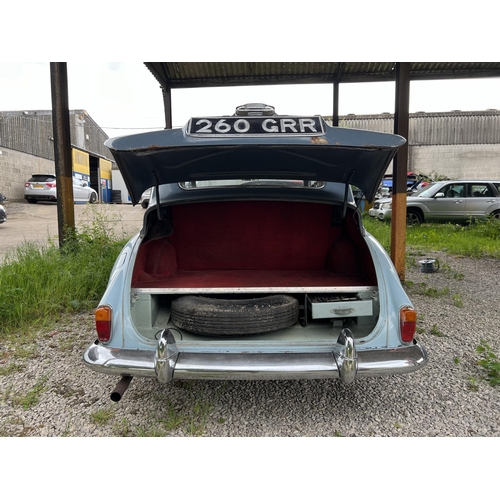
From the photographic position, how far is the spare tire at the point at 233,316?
220cm

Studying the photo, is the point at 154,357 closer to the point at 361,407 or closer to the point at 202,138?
the point at 202,138

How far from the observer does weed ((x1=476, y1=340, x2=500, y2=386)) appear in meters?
2.58

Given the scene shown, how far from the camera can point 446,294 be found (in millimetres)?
4613

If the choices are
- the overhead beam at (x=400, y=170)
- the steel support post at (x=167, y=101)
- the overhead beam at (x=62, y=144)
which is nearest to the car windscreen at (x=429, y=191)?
the overhead beam at (x=400, y=170)


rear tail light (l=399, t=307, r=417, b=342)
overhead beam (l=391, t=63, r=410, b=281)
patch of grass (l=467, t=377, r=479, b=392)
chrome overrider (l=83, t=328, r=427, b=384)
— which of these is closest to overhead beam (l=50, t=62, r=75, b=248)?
chrome overrider (l=83, t=328, r=427, b=384)

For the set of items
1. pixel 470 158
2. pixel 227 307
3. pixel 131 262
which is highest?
pixel 470 158

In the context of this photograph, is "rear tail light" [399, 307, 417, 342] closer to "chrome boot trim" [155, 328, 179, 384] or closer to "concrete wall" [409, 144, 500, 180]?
"chrome boot trim" [155, 328, 179, 384]

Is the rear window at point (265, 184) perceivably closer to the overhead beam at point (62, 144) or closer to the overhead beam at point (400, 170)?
the overhead beam at point (400, 170)

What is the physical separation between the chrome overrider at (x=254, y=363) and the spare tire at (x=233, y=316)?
9.7 inches

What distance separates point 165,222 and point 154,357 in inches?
56.8

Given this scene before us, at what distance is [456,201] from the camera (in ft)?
35.9

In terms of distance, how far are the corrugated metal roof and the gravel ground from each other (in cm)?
555

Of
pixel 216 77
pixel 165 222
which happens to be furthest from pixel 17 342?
pixel 216 77

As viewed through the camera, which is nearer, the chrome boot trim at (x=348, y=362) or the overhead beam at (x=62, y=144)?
the chrome boot trim at (x=348, y=362)
